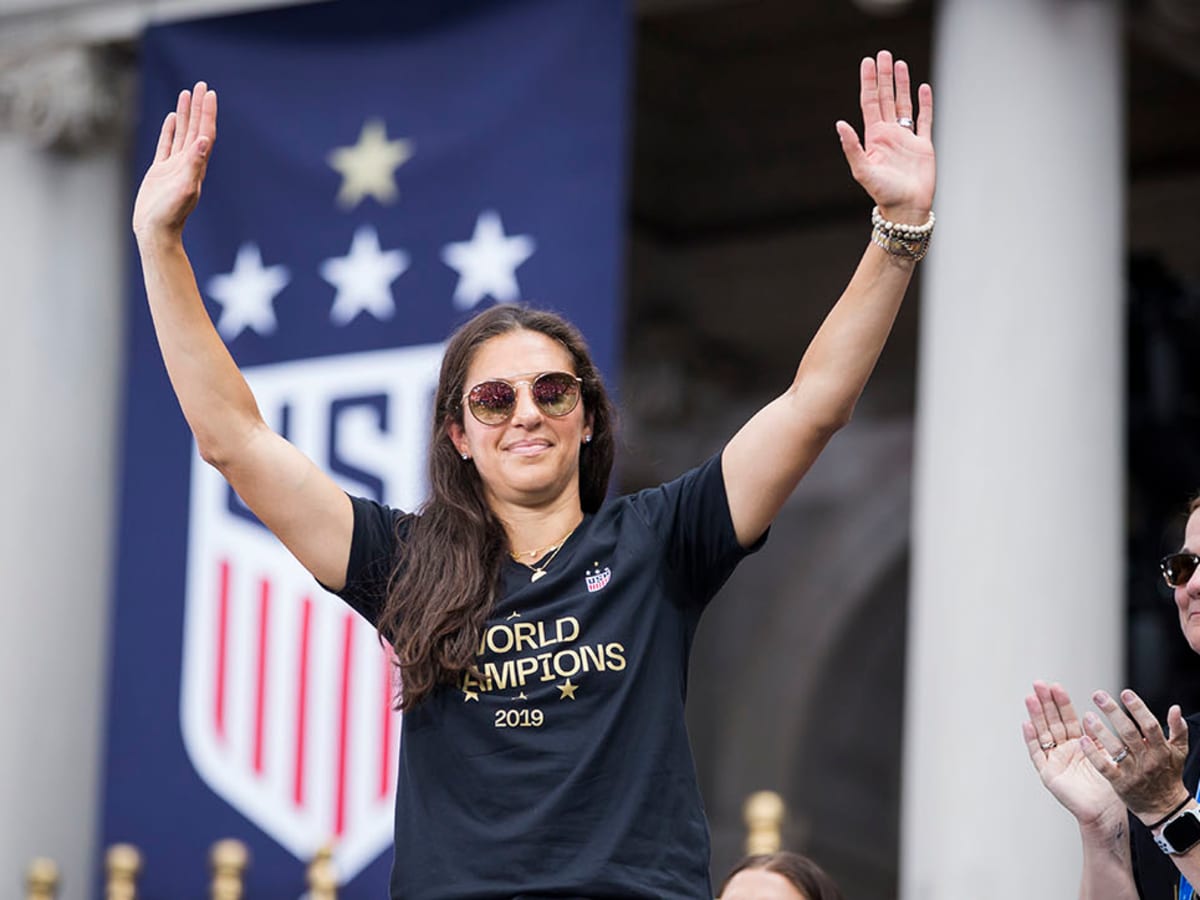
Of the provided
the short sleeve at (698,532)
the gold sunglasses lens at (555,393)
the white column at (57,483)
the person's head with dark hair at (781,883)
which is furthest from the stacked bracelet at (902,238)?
the white column at (57,483)

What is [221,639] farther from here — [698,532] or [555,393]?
[698,532]

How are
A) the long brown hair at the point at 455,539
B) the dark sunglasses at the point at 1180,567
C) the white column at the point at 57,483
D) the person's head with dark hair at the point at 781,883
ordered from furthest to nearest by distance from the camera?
the white column at the point at 57,483, the person's head with dark hair at the point at 781,883, the dark sunglasses at the point at 1180,567, the long brown hair at the point at 455,539

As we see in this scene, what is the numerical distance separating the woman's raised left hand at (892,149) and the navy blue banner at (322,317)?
3.80 m

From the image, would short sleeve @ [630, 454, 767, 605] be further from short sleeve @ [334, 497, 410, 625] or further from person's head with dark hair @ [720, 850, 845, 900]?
person's head with dark hair @ [720, 850, 845, 900]

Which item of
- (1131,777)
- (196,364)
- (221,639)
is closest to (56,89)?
(221,639)

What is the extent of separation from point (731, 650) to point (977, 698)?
5745mm

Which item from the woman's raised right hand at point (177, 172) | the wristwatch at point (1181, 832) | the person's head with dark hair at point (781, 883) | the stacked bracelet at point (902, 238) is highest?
the woman's raised right hand at point (177, 172)

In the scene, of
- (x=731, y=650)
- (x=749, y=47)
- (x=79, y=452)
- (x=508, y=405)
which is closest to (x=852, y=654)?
(x=731, y=650)

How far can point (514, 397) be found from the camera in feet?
9.51

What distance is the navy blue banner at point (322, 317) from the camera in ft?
22.9

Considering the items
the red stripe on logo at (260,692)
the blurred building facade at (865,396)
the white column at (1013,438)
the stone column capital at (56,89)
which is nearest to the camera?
the white column at (1013,438)

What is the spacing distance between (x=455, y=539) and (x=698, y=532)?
327mm

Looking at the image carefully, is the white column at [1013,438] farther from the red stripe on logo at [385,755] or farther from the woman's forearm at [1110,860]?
the woman's forearm at [1110,860]

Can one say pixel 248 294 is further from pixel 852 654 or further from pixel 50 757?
pixel 852 654
